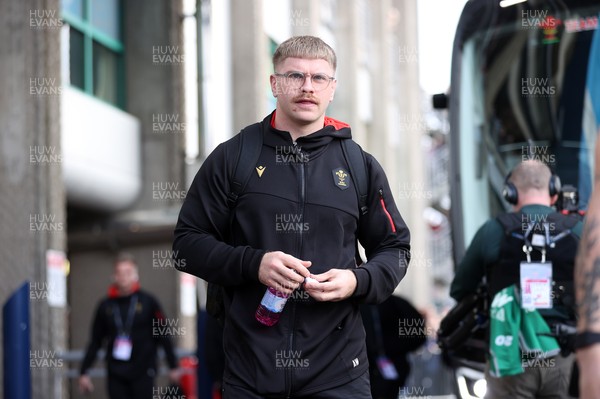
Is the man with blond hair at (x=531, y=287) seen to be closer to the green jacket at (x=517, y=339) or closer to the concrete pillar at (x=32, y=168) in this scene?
the green jacket at (x=517, y=339)

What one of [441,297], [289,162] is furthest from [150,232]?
[441,297]

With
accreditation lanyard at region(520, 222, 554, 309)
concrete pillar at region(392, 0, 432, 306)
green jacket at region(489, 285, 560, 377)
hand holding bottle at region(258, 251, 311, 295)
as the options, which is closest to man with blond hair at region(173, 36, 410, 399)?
hand holding bottle at region(258, 251, 311, 295)

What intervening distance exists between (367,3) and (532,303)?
27.9 metres

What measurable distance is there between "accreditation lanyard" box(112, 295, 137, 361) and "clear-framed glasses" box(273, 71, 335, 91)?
755 centimetres

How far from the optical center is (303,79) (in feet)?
14.9

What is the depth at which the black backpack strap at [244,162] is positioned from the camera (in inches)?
178

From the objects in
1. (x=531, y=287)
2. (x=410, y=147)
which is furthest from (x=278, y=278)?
(x=410, y=147)

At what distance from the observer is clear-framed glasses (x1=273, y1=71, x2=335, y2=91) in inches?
179

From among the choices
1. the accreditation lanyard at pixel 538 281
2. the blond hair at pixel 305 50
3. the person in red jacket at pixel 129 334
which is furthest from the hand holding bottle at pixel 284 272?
the person in red jacket at pixel 129 334

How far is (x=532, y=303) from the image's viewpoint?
22.2 ft

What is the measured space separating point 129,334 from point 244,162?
7.50 m

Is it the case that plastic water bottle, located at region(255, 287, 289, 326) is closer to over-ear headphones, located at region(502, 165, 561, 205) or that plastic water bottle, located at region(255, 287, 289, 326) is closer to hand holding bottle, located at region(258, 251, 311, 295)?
hand holding bottle, located at region(258, 251, 311, 295)

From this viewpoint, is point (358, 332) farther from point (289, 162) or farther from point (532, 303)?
point (532, 303)

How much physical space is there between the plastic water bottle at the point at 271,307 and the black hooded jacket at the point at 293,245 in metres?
0.05
